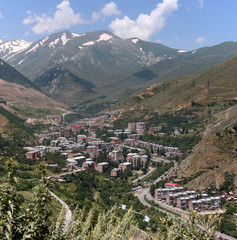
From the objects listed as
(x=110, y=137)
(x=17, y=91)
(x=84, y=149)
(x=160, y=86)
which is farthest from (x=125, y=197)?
(x=17, y=91)

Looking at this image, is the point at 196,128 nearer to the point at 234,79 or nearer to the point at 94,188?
the point at 234,79

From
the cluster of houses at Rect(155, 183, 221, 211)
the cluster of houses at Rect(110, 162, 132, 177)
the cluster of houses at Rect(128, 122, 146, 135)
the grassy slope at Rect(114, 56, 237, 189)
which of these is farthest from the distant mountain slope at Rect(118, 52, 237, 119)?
the cluster of houses at Rect(155, 183, 221, 211)

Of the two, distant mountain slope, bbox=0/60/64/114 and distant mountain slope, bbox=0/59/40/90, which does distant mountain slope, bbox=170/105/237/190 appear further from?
distant mountain slope, bbox=0/59/40/90

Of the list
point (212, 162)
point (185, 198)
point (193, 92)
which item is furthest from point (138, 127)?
point (185, 198)

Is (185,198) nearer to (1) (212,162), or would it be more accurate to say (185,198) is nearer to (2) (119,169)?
(1) (212,162)

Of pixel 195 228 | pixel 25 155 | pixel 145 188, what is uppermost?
pixel 195 228

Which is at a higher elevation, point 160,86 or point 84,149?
point 160,86

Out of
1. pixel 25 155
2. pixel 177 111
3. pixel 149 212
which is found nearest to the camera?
pixel 149 212
